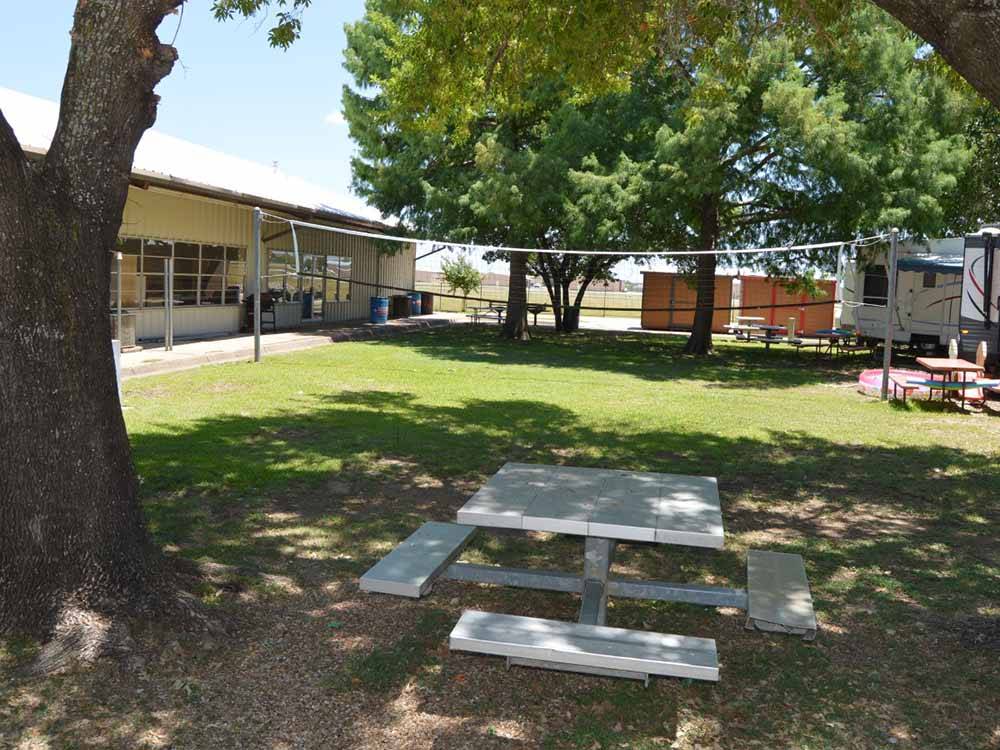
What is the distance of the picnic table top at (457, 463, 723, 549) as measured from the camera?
4.20 m

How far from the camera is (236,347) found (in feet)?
59.3

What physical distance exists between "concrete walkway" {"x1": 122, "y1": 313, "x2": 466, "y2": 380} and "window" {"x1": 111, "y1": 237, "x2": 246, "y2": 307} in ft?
3.91

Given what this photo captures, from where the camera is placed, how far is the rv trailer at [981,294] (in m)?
15.8

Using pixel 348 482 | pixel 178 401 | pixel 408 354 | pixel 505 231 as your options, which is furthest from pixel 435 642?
pixel 505 231

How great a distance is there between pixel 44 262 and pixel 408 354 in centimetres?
1584

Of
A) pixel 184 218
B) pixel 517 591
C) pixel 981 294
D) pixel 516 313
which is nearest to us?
pixel 517 591

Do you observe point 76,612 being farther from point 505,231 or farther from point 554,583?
point 505,231

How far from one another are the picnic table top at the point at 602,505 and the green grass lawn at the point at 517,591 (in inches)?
26.0

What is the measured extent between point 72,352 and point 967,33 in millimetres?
4175

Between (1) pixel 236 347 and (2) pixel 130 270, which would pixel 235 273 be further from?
(1) pixel 236 347

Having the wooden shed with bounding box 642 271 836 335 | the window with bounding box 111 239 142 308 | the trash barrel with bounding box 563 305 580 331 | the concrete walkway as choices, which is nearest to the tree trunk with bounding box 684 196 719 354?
the trash barrel with bounding box 563 305 580 331

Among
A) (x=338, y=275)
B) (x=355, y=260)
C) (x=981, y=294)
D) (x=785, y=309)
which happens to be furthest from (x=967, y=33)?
(x=785, y=309)

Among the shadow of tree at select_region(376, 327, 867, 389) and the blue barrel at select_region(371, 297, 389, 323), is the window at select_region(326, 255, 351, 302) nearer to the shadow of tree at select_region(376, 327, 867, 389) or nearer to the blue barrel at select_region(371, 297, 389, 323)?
the blue barrel at select_region(371, 297, 389, 323)

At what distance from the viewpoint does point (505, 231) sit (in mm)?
24234
